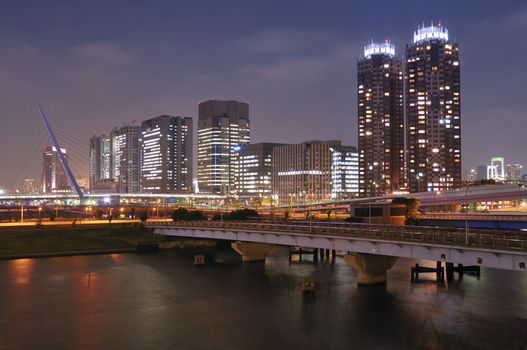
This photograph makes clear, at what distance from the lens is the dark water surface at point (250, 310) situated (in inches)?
1435

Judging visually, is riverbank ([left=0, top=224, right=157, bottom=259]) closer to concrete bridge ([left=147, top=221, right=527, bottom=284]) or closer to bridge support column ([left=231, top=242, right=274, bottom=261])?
concrete bridge ([left=147, top=221, right=527, bottom=284])

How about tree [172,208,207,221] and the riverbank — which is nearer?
the riverbank

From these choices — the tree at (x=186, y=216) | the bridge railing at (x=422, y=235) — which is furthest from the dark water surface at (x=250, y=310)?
the tree at (x=186, y=216)

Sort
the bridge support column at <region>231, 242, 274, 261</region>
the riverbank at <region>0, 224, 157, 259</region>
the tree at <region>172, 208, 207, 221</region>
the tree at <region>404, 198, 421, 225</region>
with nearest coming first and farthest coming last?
the bridge support column at <region>231, 242, 274, 261</region> → the riverbank at <region>0, 224, 157, 259</region> → the tree at <region>404, 198, 421, 225</region> → the tree at <region>172, 208, 207, 221</region>

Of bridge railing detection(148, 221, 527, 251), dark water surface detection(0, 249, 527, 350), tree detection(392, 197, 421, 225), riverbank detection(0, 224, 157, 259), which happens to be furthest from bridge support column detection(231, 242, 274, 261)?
tree detection(392, 197, 421, 225)

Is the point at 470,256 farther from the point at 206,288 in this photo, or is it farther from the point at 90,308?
the point at 90,308

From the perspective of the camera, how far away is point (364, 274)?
5378cm

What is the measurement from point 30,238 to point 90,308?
47909mm

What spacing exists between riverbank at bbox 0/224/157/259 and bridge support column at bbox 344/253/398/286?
4597 cm

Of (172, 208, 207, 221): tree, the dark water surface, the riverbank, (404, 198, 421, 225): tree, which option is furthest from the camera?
(172, 208, 207, 221): tree

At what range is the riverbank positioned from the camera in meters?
81.1

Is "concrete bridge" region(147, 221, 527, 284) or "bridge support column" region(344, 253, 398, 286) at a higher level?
"concrete bridge" region(147, 221, 527, 284)

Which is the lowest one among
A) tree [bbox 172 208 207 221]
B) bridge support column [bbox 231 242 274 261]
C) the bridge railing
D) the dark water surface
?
the dark water surface

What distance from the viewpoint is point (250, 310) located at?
148 feet
